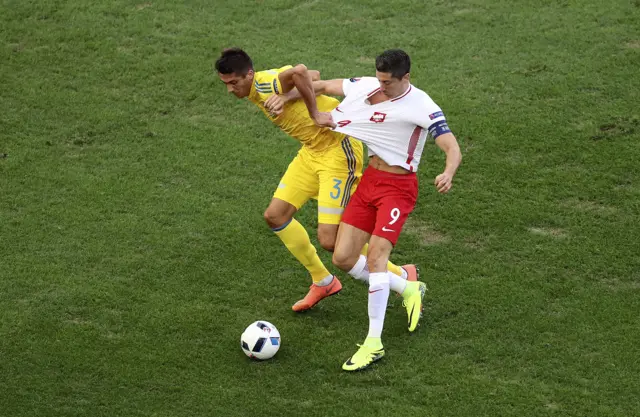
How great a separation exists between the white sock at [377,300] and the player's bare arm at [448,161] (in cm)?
100

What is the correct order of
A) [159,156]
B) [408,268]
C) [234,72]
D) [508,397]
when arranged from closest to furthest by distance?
[508,397]
[234,72]
[408,268]
[159,156]

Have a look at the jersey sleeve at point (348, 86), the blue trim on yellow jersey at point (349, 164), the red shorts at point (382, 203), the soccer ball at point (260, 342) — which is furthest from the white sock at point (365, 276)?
the jersey sleeve at point (348, 86)

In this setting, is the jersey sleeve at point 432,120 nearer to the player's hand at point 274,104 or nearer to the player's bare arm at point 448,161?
the player's bare arm at point 448,161

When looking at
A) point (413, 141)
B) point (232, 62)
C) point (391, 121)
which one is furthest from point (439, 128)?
point (232, 62)

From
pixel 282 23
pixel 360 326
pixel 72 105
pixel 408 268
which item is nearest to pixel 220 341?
pixel 360 326

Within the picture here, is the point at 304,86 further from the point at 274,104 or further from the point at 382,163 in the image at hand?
the point at 382,163

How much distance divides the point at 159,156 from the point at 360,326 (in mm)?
4230

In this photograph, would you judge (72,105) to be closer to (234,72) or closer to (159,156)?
(159,156)

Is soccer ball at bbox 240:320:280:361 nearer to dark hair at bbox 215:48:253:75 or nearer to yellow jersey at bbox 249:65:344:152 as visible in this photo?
yellow jersey at bbox 249:65:344:152

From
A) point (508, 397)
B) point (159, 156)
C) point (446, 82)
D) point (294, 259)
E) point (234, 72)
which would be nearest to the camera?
point (508, 397)

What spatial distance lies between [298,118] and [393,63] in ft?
4.26

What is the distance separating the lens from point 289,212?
930 centimetres

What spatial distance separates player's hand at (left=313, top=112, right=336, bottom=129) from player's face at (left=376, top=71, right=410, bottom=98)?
0.61m

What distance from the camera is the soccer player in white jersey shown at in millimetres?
8445
